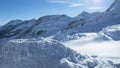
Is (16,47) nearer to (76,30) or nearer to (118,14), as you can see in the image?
(76,30)

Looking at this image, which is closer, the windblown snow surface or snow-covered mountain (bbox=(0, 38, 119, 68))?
snow-covered mountain (bbox=(0, 38, 119, 68))

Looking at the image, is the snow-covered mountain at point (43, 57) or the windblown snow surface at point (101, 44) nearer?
the snow-covered mountain at point (43, 57)

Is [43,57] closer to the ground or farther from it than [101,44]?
farther from it

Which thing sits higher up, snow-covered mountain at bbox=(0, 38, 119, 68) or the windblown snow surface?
snow-covered mountain at bbox=(0, 38, 119, 68)

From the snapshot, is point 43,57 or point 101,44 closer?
point 43,57

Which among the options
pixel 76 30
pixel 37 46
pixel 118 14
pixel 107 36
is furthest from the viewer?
pixel 118 14

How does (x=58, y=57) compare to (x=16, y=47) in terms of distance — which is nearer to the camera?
(x=58, y=57)

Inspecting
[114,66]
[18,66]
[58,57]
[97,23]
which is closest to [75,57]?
[58,57]

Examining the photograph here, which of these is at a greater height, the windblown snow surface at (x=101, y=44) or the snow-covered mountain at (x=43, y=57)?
the snow-covered mountain at (x=43, y=57)
